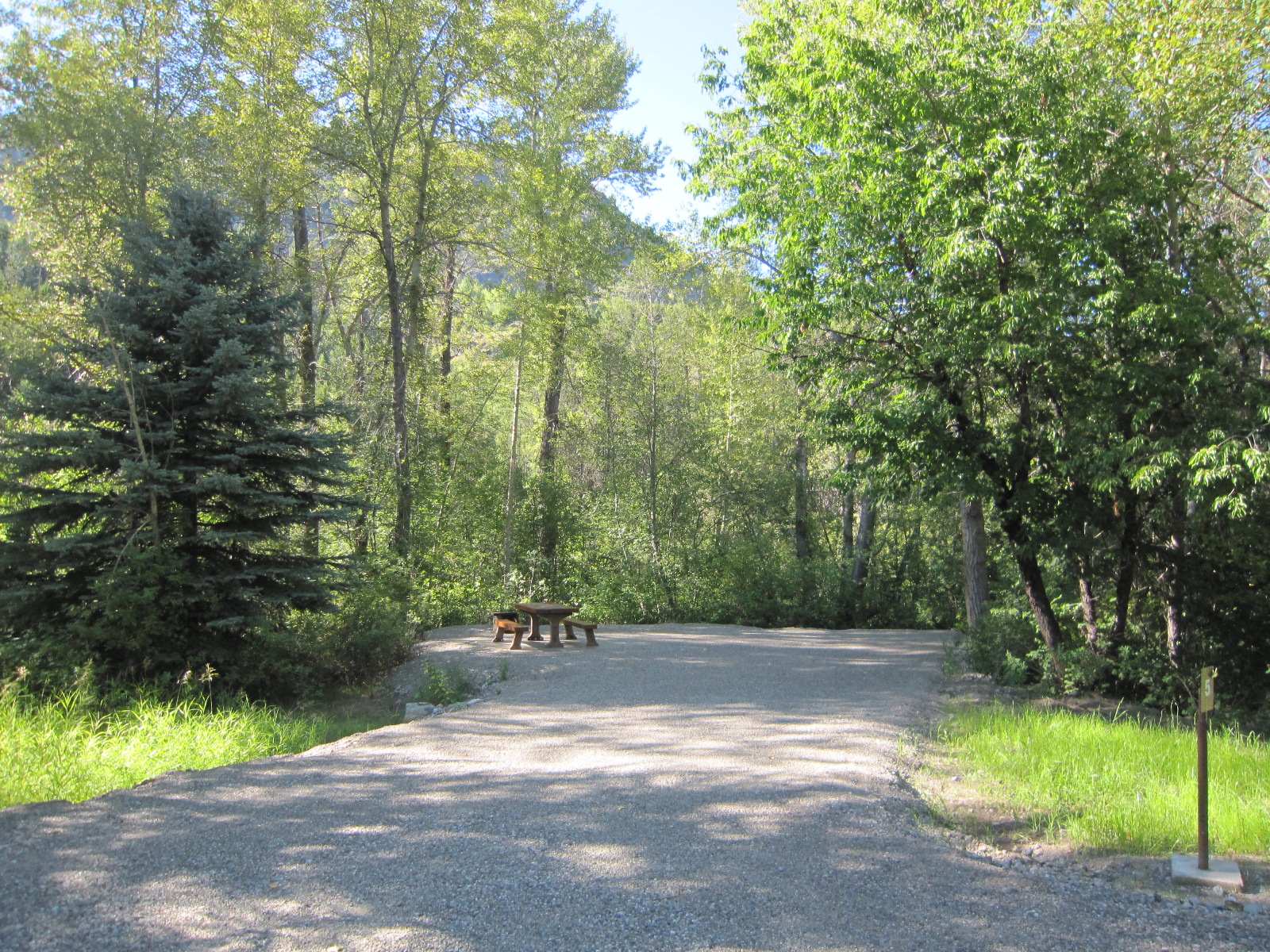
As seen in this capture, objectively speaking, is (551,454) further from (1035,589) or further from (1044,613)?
(1044,613)

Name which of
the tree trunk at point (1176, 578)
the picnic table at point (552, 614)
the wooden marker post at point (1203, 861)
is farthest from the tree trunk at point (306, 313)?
the wooden marker post at point (1203, 861)

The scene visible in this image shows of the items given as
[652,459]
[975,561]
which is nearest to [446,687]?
[975,561]

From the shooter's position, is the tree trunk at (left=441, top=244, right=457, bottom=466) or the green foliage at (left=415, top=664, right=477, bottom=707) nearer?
the green foliage at (left=415, top=664, right=477, bottom=707)

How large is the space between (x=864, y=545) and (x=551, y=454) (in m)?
8.19

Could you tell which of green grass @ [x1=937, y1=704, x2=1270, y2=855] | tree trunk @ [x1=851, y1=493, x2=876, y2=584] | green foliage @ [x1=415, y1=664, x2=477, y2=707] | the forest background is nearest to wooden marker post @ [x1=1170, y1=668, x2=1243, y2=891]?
green grass @ [x1=937, y1=704, x2=1270, y2=855]

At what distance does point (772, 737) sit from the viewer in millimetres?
7164

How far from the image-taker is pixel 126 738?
7215 millimetres

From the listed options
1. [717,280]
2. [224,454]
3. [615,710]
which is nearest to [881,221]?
[615,710]

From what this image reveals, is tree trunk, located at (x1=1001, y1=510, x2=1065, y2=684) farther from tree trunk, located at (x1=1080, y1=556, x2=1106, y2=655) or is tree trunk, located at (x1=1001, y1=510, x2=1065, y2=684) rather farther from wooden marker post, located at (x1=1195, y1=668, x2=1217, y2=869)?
wooden marker post, located at (x1=1195, y1=668, x2=1217, y2=869)

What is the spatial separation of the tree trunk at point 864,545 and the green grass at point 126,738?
12911 mm

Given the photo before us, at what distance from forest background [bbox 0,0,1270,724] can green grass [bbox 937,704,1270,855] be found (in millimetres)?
2368

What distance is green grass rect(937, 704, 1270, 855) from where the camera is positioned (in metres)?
4.98

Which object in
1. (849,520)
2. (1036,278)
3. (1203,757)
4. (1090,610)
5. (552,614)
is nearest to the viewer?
(1203,757)

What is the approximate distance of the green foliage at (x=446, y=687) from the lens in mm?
9953
